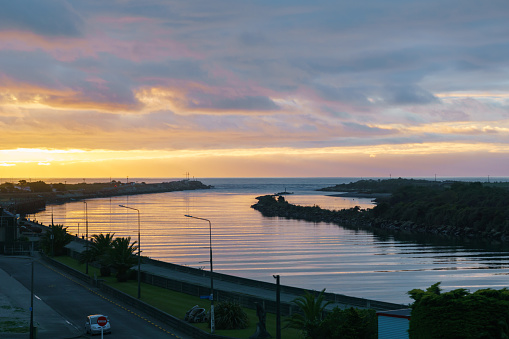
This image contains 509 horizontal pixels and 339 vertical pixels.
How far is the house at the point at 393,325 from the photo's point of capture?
3139cm

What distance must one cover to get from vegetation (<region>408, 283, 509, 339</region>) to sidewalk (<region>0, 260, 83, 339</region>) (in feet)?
86.0

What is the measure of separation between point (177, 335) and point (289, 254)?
58.9m

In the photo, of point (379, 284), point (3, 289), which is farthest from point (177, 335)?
point (379, 284)

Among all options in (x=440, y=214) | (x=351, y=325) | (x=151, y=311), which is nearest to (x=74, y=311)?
(x=151, y=311)

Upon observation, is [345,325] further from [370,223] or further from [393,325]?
[370,223]

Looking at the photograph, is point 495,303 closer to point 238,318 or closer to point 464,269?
point 238,318

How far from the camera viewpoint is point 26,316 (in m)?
50.2

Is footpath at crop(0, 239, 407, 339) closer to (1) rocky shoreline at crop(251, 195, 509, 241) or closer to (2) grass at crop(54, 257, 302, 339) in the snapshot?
(2) grass at crop(54, 257, 302, 339)

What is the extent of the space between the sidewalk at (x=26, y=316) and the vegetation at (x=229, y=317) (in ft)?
34.5

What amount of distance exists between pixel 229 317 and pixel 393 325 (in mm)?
14812

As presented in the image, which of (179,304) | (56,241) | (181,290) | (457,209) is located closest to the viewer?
(179,304)

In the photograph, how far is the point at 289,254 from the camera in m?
99.9

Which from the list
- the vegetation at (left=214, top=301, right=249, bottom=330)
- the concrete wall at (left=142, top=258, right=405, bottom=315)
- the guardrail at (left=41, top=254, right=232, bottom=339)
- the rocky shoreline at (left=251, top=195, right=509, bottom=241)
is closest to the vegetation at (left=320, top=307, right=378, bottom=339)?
the concrete wall at (left=142, top=258, right=405, bottom=315)

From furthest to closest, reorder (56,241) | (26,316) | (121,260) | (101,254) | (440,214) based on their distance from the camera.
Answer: (440,214) → (56,241) → (101,254) → (121,260) → (26,316)
